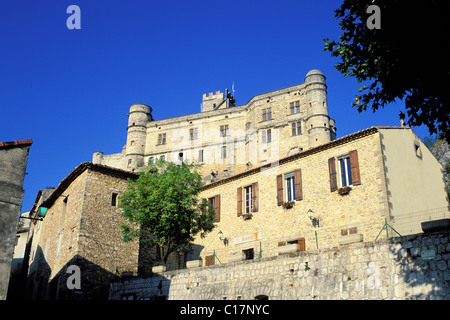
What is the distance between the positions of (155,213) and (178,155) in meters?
35.9

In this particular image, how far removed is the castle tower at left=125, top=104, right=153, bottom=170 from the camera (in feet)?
185

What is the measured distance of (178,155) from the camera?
182ft

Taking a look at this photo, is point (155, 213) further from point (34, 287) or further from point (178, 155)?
point (178, 155)

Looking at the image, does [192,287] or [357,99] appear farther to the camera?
[192,287]

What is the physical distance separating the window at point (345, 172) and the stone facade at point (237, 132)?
2250cm

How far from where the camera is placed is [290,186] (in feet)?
68.9

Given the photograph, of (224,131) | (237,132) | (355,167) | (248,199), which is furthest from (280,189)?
(224,131)

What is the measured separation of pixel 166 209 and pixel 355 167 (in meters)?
8.75

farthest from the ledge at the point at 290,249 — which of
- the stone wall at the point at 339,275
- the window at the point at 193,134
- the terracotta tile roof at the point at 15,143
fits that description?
the window at the point at 193,134

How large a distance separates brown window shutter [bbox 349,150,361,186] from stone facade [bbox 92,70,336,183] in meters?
23.2

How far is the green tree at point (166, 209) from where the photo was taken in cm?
2002

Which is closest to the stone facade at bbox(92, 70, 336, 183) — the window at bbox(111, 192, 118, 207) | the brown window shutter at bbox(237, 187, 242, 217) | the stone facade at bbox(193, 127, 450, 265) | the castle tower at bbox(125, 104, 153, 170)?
the castle tower at bbox(125, 104, 153, 170)
